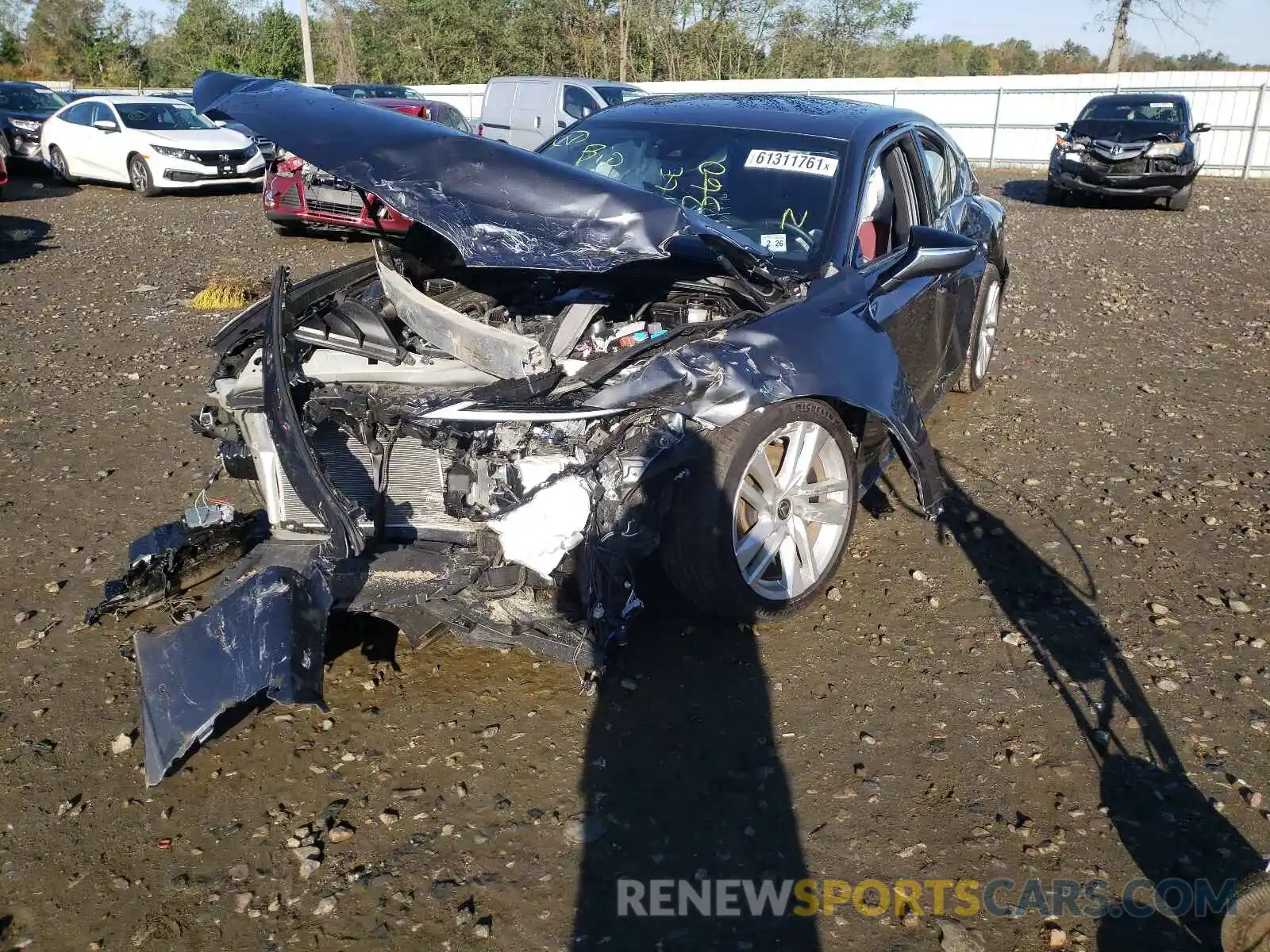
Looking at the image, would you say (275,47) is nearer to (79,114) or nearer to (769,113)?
(79,114)

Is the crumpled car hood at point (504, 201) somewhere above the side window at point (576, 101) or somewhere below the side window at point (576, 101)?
below

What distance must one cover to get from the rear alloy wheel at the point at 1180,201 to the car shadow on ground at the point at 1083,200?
0.22 metres

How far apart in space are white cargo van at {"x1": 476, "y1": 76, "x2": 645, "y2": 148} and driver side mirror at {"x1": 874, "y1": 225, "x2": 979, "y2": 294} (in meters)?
11.4

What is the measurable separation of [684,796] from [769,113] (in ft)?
10.7

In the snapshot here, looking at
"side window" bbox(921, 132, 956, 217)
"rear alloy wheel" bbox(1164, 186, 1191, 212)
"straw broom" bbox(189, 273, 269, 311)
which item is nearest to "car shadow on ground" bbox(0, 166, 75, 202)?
"straw broom" bbox(189, 273, 269, 311)

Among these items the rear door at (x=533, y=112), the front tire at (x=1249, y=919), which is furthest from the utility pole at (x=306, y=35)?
the front tire at (x=1249, y=919)

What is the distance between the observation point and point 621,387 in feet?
10.3

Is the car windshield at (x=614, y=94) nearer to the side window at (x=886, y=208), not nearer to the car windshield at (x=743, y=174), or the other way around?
the car windshield at (x=743, y=174)

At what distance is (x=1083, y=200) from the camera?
17.3 meters

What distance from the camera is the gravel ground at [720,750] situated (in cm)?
258

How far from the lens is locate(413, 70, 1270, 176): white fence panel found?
21.1 meters

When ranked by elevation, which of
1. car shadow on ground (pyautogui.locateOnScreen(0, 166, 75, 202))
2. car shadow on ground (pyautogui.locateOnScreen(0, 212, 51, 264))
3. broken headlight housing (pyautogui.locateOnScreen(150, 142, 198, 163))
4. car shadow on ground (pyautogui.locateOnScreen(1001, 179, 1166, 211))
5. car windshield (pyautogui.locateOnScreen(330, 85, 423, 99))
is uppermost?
car windshield (pyautogui.locateOnScreen(330, 85, 423, 99))

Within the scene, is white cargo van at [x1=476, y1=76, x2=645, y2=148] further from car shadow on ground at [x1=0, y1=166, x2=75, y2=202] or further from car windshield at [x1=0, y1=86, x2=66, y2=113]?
car windshield at [x1=0, y1=86, x2=66, y2=113]

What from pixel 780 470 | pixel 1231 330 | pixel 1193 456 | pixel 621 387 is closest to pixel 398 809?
pixel 621 387
